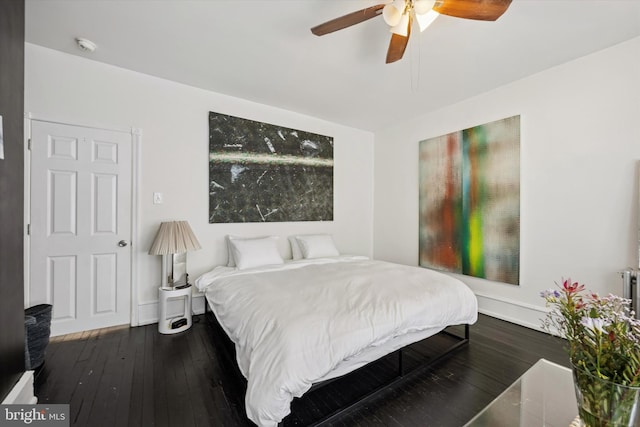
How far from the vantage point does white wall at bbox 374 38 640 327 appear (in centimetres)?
219

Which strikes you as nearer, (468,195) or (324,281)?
(324,281)

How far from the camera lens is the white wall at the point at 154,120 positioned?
2.36 m

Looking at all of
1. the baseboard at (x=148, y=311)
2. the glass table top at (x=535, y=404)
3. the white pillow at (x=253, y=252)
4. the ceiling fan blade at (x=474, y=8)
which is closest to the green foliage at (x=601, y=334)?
the glass table top at (x=535, y=404)

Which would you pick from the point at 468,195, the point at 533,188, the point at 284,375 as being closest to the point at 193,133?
the point at 284,375

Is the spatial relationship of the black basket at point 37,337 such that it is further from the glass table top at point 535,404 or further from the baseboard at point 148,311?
the glass table top at point 535,404

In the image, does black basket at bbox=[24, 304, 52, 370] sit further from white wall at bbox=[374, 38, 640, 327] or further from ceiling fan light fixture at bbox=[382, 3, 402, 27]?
white wall at bbox=[374, 38, 640, 327]

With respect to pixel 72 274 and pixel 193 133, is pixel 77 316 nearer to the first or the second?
pixel 72 274

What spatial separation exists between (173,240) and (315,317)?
1.82m

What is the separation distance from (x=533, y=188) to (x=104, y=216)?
175 inches

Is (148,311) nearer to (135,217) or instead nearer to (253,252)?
(135,217)

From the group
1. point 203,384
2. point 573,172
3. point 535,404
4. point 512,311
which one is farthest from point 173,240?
point 573,172

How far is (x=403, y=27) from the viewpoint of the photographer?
5.39ft

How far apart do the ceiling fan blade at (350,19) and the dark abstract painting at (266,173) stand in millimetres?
1880

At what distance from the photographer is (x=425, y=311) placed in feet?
6.08
